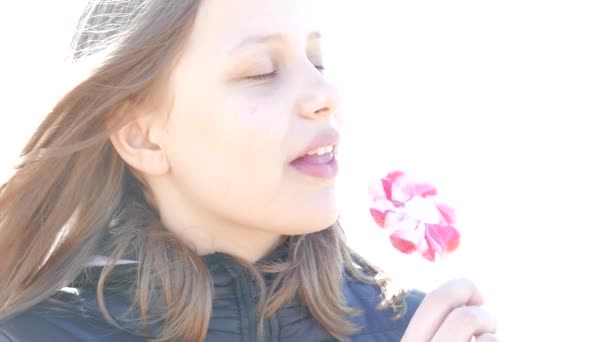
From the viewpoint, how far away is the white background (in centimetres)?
611

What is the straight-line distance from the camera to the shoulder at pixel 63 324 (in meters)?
2.94

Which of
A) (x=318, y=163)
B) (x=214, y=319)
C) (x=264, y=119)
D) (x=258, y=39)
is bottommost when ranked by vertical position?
(x=214, y=319)

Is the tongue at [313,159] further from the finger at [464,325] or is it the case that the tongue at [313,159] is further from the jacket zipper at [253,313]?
the finger at [464,325]

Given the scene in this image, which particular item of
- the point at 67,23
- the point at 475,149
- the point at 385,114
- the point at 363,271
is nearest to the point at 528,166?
the point at 475,149

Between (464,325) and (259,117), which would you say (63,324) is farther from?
(464,325)

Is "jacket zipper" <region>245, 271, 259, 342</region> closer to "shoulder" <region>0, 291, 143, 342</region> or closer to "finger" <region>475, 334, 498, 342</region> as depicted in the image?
"shoulder" <region>0, 291, 143, 342</region>

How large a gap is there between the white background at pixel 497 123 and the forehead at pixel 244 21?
1.78 metres

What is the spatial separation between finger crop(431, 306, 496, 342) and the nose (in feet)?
2.06

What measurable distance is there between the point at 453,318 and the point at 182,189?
85 centimetres

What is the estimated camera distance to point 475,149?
24.5 ft

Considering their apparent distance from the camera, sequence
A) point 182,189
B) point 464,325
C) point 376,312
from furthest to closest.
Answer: point 376,312 → point 182,189 → point 464,325

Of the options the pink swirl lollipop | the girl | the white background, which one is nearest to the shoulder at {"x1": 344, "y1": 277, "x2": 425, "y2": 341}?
the girl

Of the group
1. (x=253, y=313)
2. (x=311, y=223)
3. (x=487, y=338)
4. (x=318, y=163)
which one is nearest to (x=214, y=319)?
(x=253, y=313)

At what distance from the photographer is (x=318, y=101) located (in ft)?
9.71
